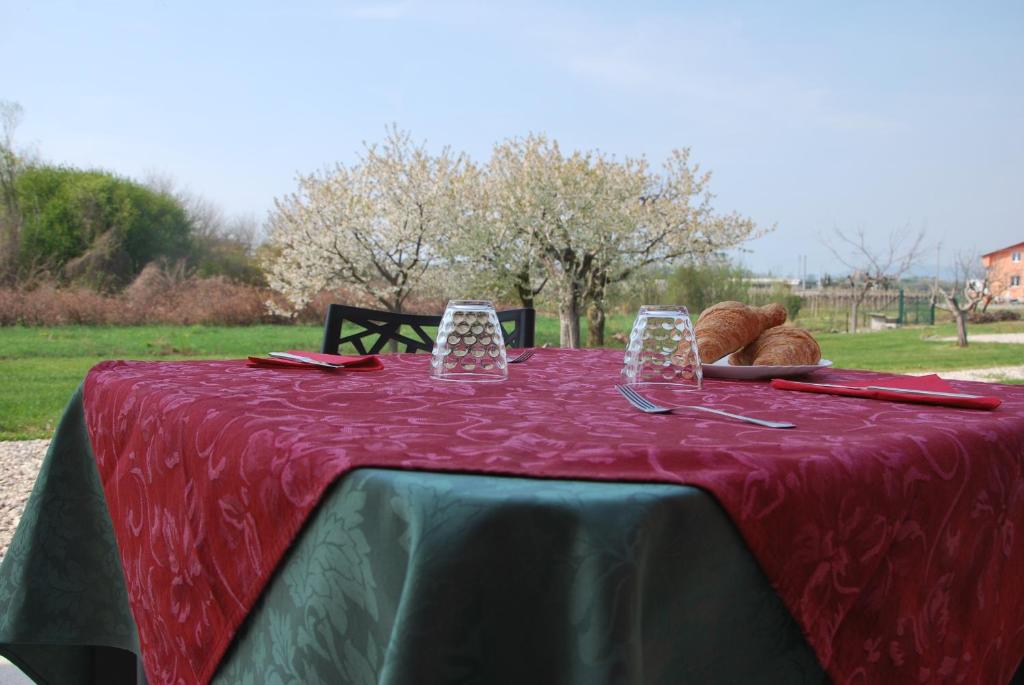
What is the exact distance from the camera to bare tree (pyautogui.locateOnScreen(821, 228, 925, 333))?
14827 millimetres

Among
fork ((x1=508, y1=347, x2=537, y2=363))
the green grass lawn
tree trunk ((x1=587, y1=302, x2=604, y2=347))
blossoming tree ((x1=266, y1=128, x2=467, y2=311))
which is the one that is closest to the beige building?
the green grass lawn

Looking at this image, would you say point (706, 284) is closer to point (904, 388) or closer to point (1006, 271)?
point (1006, 271)

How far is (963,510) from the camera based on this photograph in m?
0.72

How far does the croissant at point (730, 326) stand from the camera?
4.31 feet

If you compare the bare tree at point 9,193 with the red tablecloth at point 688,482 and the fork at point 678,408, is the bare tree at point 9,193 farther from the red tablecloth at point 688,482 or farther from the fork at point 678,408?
the fork at point 678,408

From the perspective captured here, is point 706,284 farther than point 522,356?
Yes

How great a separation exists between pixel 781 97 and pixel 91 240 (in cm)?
757

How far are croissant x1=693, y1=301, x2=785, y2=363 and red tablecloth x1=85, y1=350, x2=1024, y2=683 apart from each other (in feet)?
0.93

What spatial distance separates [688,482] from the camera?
→ 0.52m

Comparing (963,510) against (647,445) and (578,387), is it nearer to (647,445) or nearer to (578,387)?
(647,445)

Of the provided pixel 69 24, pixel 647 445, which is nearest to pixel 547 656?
pixel 647 445

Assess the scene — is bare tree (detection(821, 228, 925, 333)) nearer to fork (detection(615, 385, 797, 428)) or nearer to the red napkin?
the red napkin

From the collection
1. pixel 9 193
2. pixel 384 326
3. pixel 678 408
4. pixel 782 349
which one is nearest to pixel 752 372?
pixel 782 349

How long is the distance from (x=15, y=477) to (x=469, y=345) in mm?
3586
